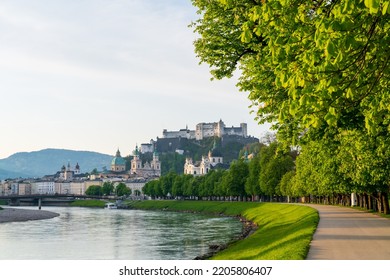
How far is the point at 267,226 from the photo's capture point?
50.7 metres

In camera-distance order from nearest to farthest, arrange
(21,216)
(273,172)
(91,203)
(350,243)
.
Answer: (350,243), (21,216), (273,172), (91,203)

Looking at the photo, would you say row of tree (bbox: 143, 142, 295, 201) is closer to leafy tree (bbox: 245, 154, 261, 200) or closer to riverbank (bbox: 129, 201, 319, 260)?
leafy tree (bbox: 245, 154, 261, 200)

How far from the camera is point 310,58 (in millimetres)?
11867

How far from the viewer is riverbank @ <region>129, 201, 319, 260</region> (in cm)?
2505

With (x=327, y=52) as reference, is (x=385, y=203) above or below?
below

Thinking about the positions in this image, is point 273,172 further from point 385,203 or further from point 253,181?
point 385,203

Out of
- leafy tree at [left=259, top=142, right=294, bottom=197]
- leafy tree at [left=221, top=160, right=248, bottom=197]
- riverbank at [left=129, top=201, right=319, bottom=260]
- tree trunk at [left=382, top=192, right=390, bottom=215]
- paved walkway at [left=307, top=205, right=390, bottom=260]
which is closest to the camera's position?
paved walkway at [left=307, top=205, right=390, bottom=260]

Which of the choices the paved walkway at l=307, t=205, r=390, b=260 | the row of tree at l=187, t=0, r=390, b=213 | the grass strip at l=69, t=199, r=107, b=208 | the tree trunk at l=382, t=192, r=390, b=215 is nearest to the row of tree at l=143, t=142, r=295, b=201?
the grass strip at l=69, t=199, r=107, b=208

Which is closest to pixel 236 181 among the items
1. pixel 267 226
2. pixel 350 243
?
pixel 267 226

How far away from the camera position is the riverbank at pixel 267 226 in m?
25.0

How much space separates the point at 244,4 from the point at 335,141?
11.7 m

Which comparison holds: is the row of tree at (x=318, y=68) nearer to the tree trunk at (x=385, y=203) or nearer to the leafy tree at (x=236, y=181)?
the tree trunk at (x=385, y=203)

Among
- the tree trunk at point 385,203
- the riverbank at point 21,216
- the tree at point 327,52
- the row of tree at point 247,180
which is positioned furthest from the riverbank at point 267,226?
the riverbank at point 21,216
